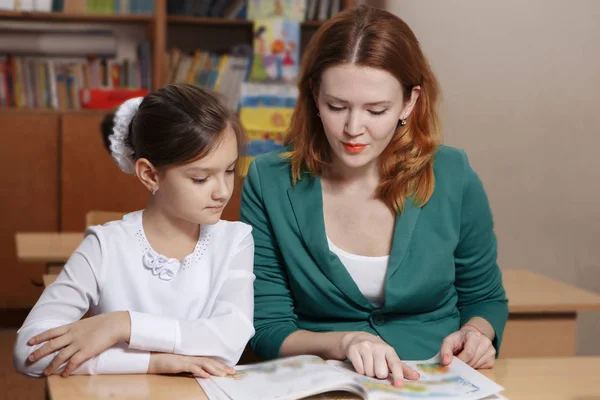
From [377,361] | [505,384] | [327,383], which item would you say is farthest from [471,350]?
[327,383]

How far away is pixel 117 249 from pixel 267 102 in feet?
9.32

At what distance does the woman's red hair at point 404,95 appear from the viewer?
157cm

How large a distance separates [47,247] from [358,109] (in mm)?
1692

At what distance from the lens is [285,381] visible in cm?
122

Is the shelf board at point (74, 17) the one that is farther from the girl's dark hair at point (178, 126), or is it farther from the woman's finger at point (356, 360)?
the woman's finger at point (356, 360)

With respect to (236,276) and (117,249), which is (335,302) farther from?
(117,249)

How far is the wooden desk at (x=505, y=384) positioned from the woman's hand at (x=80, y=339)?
3 cm

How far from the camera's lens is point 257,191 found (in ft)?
5.63

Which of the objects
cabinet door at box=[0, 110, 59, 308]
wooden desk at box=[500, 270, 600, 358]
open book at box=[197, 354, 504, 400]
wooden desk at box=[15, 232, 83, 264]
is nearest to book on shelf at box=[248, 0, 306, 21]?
cabinet door at box=[0, 110, 59, 308]

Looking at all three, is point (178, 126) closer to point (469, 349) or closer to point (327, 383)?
point (327, 383)

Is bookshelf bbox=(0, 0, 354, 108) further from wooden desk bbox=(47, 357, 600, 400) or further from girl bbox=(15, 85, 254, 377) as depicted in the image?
wooden desk bbox=(47, 357, 600, 400)

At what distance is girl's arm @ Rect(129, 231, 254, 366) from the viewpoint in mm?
1272

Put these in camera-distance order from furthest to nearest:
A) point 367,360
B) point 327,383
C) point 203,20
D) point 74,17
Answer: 1. point 203,20
2. point 74,17
3. point 367,360
4. point 327,383

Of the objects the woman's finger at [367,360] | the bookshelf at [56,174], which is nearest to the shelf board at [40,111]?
the bookshelf at [56,174]
